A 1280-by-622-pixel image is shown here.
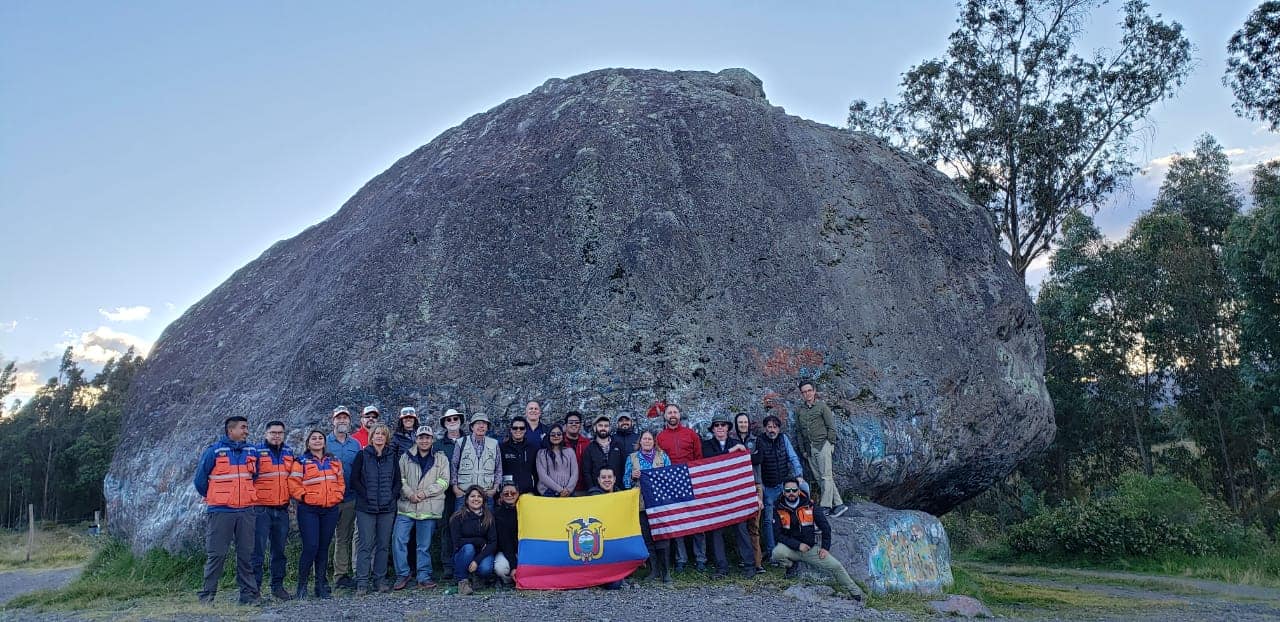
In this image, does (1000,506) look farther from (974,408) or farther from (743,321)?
(743,321)

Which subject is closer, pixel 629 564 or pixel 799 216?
pixel 629 564

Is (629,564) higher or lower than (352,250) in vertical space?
lower

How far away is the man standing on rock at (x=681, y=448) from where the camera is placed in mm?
9391

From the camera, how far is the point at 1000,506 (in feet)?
80.5

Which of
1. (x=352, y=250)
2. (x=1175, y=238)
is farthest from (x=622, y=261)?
(x=1175, y=238)

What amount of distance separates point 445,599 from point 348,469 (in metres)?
1.83

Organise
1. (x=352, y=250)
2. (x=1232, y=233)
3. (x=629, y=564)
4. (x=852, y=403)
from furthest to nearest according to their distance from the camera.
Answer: (x=1232, y=233)
(x=352, y=250)
(x=852, y=403)
(x=629, y=564)

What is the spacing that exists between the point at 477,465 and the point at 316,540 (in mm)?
1709

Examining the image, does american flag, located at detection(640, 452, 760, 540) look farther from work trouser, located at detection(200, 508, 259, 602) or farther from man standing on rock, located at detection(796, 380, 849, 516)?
work trouser, located at detection(200, 508, 259, 602)

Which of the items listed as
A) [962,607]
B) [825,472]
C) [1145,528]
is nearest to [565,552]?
[825,472]

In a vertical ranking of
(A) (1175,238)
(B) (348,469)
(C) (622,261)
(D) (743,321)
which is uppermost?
(A) (1175,238)

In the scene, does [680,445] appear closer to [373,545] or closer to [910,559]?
[910,559]

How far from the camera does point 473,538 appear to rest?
8500 millimetres

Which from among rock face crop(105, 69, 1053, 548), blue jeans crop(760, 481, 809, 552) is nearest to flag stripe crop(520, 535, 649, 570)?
blue jeans crop(760, 481, 809, 552)
